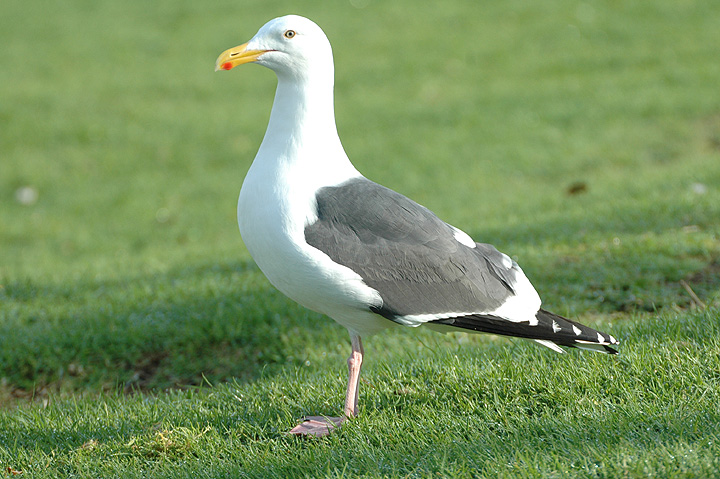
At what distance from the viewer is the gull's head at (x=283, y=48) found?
366 cm

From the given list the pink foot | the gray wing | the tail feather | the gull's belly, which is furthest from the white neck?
the pink foot

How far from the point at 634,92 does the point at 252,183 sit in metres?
9.72

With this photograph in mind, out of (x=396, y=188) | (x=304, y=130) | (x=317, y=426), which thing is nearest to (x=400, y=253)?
(x=304, y=130)

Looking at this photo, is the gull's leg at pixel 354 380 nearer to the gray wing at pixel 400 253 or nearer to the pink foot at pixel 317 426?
the pink foot at pixel 317 426

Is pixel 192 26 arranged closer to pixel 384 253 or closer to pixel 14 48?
pixel 14 48

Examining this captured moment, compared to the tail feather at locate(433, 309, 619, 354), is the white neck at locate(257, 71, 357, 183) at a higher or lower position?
higher

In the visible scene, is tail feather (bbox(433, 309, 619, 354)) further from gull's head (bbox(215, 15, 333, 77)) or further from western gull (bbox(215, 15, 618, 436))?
gull's head (bbox(215, 15, 333, 77))

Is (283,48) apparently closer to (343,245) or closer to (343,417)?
(343,245)

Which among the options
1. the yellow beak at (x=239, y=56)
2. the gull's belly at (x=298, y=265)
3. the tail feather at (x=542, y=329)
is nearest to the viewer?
the gull's belly at (x=298, y=265)

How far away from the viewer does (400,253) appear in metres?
3.55

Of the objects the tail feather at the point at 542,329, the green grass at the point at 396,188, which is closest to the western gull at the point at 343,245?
the tail feather at the point at 542,329

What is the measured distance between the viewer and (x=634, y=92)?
1178 cm

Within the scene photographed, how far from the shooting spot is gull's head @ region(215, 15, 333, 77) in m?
3.66

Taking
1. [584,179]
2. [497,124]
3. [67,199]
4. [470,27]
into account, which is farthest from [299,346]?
[470,27]
